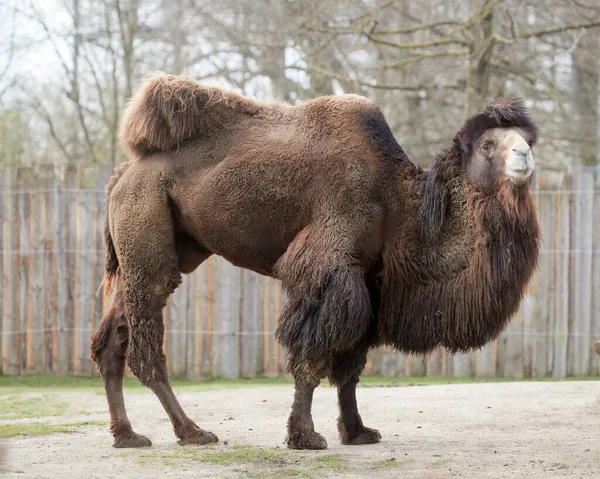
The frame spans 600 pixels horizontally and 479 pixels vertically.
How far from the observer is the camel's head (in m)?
6.47

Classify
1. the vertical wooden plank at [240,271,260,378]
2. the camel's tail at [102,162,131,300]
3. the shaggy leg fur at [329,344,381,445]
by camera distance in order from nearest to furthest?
1. the shaggy leg fur at [329,344,381,445]
2. the camel's tail at [102,162,131,300]
3. the vertical wooden plank at [240,271,260,378]

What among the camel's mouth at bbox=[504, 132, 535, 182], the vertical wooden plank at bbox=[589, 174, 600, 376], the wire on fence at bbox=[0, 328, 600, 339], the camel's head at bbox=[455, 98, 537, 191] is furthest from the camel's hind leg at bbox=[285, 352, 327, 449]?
the vertical wooden plank at bbox=[589, 174, 600, 376]

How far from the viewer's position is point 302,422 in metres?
6.66

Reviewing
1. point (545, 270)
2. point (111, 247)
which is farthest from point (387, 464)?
point (545, 270)

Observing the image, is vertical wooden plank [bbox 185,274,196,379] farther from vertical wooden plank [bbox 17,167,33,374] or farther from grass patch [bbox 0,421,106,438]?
grass patch [bbox 0,421,106,438]

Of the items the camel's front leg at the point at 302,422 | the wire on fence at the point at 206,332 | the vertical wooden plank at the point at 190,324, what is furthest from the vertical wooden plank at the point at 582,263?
the camel's front leg at the point at 302,422

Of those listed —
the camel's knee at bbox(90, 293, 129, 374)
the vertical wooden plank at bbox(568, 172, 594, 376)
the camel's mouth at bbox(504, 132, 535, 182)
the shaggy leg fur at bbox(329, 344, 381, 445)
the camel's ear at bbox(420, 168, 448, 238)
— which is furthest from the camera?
the vertical wooden plank at bbox(568, 172, 594, 376)

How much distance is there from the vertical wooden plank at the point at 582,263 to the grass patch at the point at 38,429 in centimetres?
671

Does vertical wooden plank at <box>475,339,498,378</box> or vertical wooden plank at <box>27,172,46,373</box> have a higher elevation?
vertical wooden plank at <box>27,172,46,373</box>

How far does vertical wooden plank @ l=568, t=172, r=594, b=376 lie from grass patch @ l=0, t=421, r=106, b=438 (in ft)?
22.0

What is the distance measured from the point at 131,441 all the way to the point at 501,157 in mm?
3324

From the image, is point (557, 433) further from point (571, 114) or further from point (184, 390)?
point (571, 114)

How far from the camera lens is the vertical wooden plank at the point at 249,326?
12578 millimetres

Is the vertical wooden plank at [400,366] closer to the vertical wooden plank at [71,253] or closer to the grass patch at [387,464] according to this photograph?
the vertical wooden plank at [71,253]
